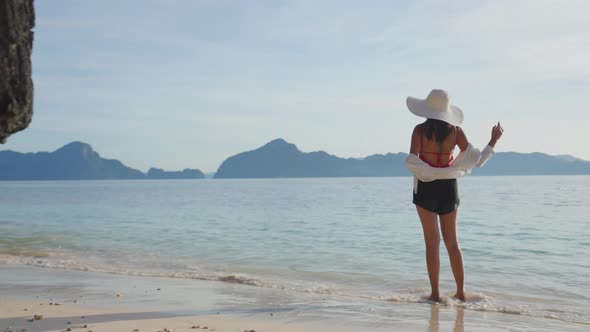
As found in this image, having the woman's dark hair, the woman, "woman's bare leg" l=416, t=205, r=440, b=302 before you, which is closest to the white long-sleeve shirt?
the woman

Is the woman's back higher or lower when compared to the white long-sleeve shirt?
higher

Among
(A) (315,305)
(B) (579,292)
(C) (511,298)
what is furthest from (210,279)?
(B) (579,292)

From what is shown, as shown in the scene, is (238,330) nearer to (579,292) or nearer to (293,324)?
(293,324)

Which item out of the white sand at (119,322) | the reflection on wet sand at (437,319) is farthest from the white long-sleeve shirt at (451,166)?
the white sand at (119,322)

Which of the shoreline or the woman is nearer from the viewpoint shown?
the shoreline

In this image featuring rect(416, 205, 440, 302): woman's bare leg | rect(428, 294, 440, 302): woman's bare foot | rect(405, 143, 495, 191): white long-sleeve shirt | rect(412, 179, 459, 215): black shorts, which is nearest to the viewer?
rect(405, 143, 495, 191): white long-sleeve shirt

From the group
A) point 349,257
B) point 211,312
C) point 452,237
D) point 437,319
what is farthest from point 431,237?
point 349,257

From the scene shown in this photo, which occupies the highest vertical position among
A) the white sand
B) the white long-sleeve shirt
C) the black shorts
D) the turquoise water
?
the white long-sleeve shirt

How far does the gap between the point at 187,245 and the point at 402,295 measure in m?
7.73

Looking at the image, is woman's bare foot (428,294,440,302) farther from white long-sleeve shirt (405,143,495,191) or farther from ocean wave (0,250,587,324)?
white long-sleeve shirt (405,143,495,191)

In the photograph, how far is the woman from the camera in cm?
586

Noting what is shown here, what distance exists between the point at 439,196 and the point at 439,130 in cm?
69

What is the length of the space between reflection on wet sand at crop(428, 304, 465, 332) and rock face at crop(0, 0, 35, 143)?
3753 mm

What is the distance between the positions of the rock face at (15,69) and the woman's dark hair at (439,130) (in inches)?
151
